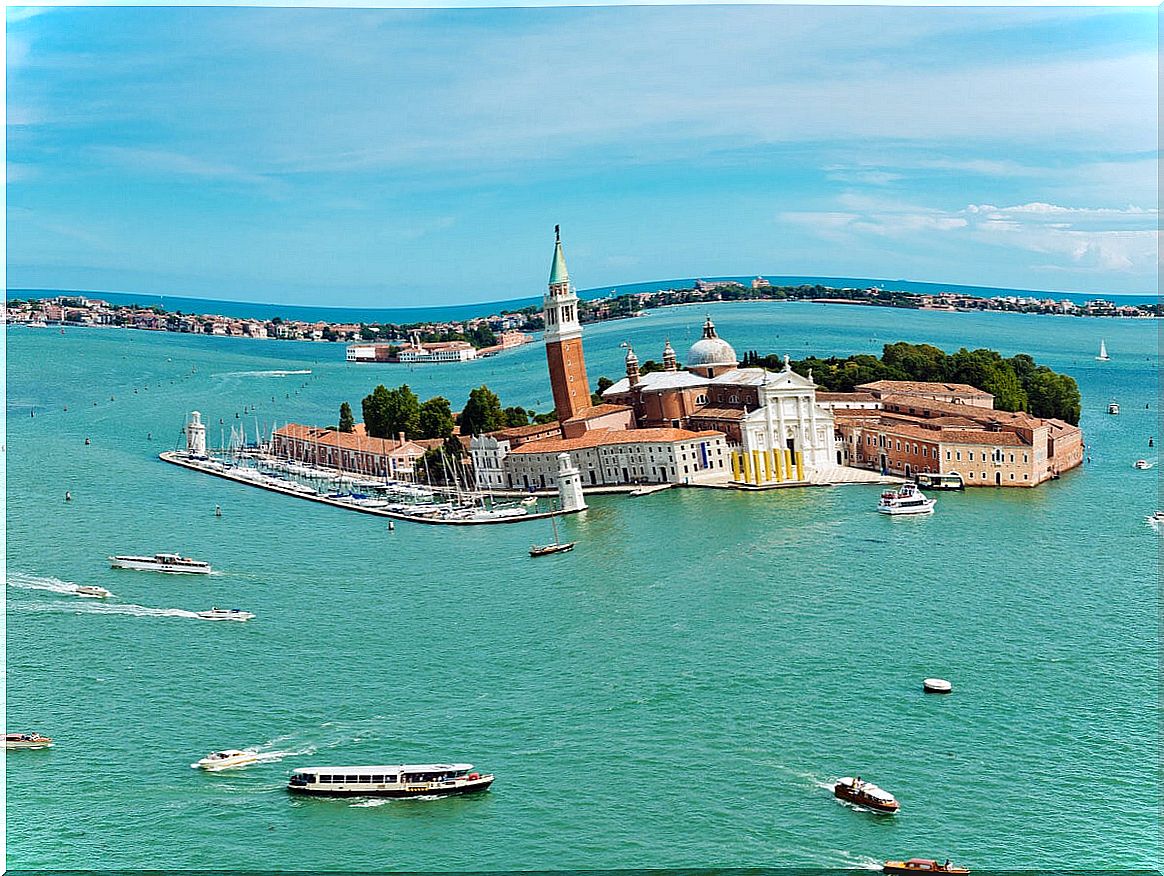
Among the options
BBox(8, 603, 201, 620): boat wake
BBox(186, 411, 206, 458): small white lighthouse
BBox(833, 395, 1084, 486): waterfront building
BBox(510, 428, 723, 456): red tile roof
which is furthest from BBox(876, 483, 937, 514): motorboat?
BBox(186, 411, 206, 458): small white lighthouse

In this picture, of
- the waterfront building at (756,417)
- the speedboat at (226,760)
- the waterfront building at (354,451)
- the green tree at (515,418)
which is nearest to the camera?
the speedboat at (226,760)

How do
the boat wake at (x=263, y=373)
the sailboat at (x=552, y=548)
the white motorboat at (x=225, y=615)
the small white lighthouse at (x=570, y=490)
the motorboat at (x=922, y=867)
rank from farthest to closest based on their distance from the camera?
1. the boat wake at (x=263, y=373)
2. the small white lighthouse at (x=570, y=490)
3. the sailboat at (x=552, y=548)
4. the white motorboat at (x=225, y=615)
5. the motorboat at (x=922, y=867)

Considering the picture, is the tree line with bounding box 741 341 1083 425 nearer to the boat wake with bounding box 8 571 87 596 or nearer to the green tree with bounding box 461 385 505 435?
the green tree with bounding box 461 385 505 435

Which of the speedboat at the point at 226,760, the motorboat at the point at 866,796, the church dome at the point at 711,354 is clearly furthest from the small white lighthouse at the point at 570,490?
the motorboat at the point at 866,796

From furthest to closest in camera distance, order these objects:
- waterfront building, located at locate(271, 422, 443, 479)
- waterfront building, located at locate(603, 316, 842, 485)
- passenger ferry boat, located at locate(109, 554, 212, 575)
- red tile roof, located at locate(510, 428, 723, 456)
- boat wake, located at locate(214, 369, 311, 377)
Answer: boat wake, located at locate(214, 369, 311, 377) → waterfront building, located at locate(271, 422, 443, 479) → red tile roof, located at locate(510, 428, 723, 456) → waterfront building, located at locate(603, 316, 842, 485) → passenger ferry boat, located at locate(109, 554, 212, 575)

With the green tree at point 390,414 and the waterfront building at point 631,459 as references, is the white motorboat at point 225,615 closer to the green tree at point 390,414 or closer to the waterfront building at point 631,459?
the waterfront building at point 631,459

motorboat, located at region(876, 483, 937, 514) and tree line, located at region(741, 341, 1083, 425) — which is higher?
tree line, located at region(741, 341, 1083, 425)

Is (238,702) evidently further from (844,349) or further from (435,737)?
(844,349)
